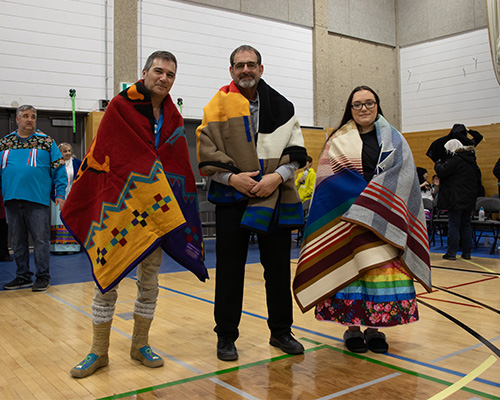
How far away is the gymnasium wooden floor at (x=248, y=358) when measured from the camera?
2215 millimetres

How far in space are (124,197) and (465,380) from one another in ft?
6.12

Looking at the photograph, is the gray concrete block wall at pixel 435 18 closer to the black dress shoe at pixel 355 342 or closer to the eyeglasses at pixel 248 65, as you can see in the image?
the eyeglasses at pixel 248 65

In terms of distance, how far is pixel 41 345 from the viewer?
297 cm

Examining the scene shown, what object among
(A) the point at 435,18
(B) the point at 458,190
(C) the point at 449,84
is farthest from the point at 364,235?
(A) the point at 435,18

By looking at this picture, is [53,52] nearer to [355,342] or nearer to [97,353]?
[97,353]

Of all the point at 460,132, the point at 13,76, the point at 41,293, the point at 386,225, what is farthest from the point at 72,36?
the point at 386,225

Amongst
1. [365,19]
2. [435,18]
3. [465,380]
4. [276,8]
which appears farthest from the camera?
[365,19]

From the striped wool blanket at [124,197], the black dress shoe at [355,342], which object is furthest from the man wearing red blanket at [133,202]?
the black dress shoe at [355,342]

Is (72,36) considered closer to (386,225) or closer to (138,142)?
(138,142)

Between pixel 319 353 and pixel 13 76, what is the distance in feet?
24.3

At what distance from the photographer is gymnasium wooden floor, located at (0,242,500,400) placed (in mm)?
2215

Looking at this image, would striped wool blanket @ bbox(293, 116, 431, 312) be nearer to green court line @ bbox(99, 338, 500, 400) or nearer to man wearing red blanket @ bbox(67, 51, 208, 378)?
green court line @ bbox(99, 338, 500, 400)

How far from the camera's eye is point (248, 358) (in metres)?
2.69

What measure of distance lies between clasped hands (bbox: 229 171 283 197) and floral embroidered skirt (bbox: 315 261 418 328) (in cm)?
72
